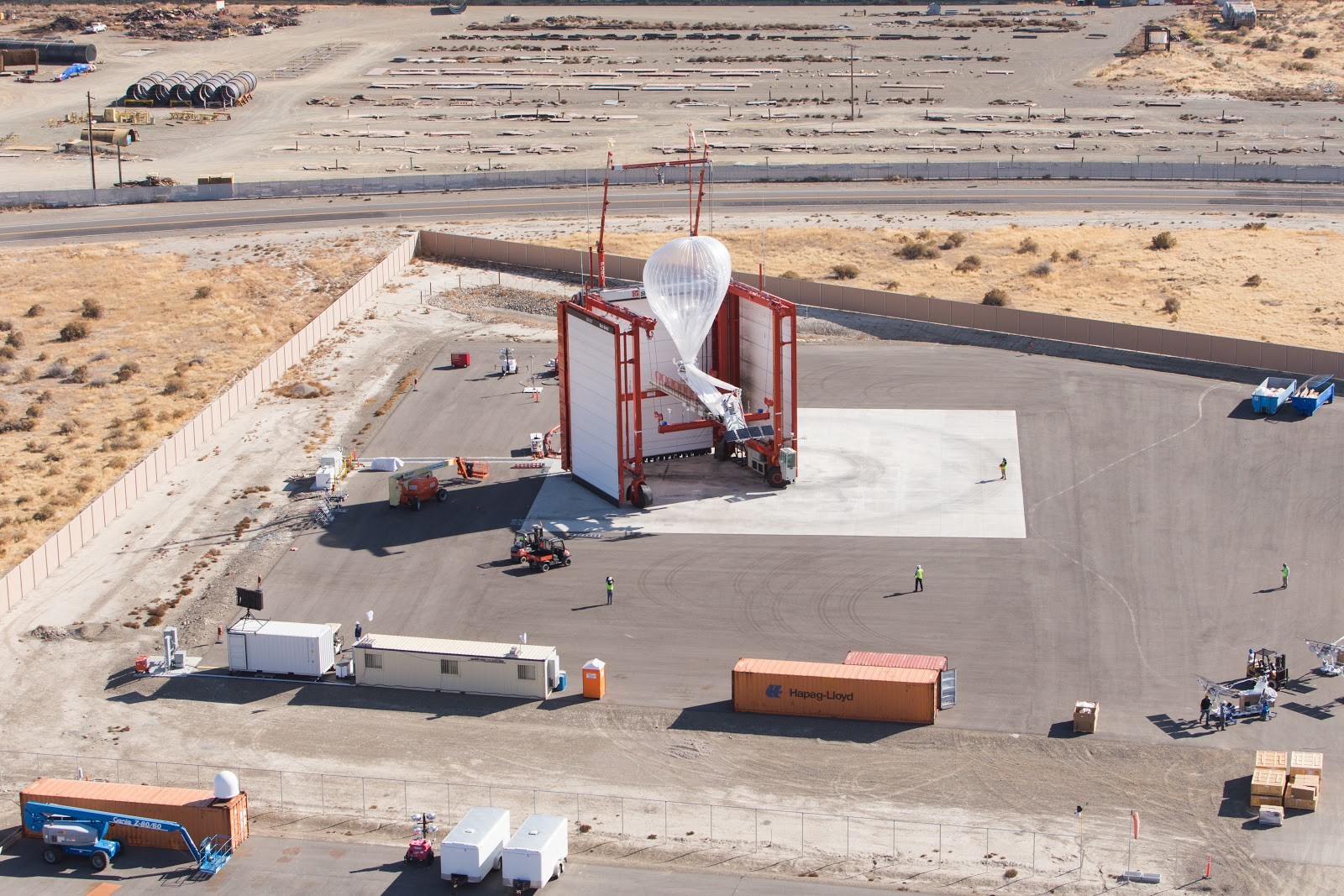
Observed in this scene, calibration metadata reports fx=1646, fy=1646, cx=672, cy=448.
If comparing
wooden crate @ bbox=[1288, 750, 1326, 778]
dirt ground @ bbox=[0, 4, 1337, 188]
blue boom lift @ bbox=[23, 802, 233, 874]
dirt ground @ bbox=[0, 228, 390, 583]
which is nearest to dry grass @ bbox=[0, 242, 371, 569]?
dirt ground @ bbox=[0, 228, 390, 583]

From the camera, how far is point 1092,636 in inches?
2478

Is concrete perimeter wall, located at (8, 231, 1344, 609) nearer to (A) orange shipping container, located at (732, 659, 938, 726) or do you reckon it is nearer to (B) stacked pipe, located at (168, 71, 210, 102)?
(A) orange shipping container, located at (732, 659, 938, 726)

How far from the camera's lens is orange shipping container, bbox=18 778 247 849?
49969 mm

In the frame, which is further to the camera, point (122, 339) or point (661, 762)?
point (122, 339)

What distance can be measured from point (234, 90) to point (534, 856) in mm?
154175

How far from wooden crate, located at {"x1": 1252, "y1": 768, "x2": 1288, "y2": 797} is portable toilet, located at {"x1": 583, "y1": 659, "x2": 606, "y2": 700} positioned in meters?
22.1

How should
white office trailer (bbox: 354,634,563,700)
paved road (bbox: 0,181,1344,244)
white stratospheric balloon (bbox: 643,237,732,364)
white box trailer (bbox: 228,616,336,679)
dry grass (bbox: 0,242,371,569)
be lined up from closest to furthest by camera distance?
1. white office trailer (bbox: 354,634,563,700)
2. white box trailer (bbox: 228,616,336,679)
3. white stratospheric balloon (bbox: 643,237,732,364)
4. dry grass (bbox: 0,242,371,569)
5. paved road (bbox: 0,181,1344,244)

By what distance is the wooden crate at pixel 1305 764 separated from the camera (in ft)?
168

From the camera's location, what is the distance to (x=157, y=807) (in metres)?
50.3

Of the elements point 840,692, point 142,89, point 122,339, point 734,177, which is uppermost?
point 142,89

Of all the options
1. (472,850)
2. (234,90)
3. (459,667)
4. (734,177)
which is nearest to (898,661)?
(459,667)

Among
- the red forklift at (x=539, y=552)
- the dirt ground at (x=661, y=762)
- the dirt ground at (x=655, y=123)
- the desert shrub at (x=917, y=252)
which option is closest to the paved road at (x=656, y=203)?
the dirt ground at (x=655, y=123)

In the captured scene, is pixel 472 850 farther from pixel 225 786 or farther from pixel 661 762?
pixel 661 762

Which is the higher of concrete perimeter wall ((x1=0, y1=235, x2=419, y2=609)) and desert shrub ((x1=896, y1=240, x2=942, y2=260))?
desert shrub ((x1=896, y1=240, x2=942, y2=260))
